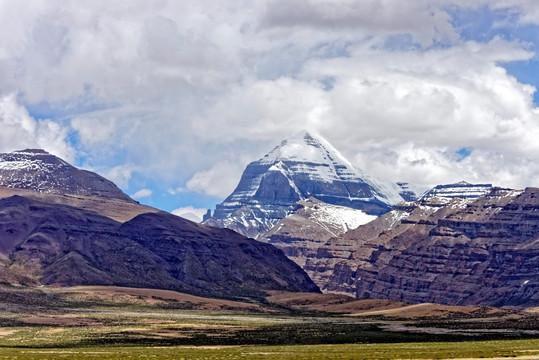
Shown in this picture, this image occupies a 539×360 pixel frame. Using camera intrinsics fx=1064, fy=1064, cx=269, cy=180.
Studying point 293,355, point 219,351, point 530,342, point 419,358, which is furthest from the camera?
point 530,342

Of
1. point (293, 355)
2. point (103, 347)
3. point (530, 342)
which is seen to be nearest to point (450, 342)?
point (530, 342)

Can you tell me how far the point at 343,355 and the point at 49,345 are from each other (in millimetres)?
64041

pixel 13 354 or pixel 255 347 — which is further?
pixel 255 347

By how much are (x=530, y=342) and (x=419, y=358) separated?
47444 mm

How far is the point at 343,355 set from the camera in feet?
511

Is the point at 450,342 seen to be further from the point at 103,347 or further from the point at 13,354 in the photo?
the point at 13,354

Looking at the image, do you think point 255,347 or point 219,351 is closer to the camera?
point 219,351

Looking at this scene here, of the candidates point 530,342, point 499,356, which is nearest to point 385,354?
point 499,356

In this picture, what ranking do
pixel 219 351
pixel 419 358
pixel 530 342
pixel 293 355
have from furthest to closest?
pixel 530 342
pixel 219 351
pixel 293 355
pixel 419 358

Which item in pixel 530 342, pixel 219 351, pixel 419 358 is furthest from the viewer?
pixel 530 342

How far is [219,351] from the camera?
176 meters

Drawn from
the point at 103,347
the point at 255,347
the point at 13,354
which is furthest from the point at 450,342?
the point at 13,354

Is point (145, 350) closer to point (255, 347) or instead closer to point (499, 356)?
point (255, 347)

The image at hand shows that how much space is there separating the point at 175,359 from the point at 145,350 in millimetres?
27786
